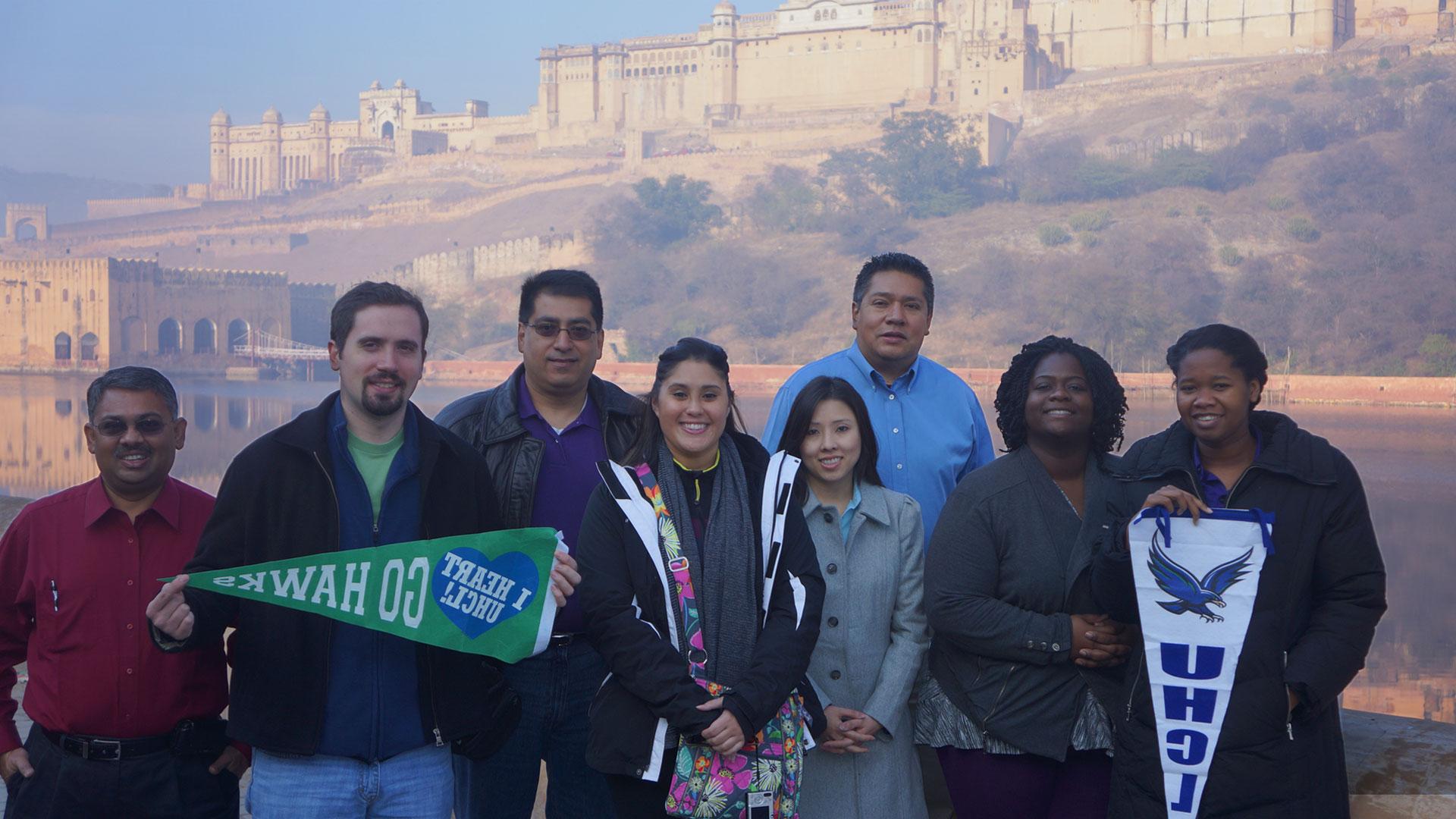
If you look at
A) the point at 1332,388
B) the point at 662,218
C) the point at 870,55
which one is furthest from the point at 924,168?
the point at 1332,388

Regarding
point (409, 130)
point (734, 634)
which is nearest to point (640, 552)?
point (734, 634)

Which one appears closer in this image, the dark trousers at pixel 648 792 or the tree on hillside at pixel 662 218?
the dark trousers at pixel 648 792

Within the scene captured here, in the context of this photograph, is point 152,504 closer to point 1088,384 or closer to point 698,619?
point 698,619

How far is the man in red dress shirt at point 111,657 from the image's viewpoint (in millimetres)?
1974

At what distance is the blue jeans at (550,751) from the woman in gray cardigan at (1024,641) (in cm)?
58

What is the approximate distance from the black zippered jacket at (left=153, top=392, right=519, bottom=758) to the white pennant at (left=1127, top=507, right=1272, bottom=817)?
103cm

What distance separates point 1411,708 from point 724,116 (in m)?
39.5

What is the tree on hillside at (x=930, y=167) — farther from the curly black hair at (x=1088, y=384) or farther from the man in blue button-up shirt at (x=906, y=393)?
the curly black hair at (x=1088, y=384)

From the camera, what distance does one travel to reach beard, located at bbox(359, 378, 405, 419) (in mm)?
1955

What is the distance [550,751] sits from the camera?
7.48 feet

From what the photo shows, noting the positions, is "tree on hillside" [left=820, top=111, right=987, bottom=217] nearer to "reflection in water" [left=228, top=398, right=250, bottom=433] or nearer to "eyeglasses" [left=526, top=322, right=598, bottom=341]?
"reflection in water" [left=228, top=398, right=250, bottom=433]

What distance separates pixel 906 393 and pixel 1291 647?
0.95m

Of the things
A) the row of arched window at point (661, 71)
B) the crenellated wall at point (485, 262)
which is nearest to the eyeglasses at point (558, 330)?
the crenellated wall at point (485, 262)

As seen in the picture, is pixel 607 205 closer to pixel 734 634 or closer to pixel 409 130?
pixel 409 130
